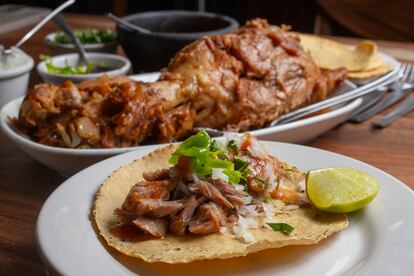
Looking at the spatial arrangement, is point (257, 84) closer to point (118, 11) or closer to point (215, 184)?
point (215, 184)

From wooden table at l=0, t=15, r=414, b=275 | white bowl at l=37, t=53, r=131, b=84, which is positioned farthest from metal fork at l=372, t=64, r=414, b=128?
white bowl at l=37, t=53, r=131, b=84

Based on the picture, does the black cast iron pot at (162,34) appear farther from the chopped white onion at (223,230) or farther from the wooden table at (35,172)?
the chopped white onion at (223,230)

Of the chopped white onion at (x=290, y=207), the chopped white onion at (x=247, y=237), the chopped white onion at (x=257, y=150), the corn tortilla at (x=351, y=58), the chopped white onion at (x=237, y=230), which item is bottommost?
the corn tortilla at (x=351, y=58)

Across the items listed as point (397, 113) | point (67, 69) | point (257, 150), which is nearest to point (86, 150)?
point (257, 150)

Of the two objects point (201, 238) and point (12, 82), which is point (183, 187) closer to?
point (201, 238)

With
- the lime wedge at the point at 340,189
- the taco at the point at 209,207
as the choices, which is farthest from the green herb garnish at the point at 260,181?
the lime wedge at the point at 340,189

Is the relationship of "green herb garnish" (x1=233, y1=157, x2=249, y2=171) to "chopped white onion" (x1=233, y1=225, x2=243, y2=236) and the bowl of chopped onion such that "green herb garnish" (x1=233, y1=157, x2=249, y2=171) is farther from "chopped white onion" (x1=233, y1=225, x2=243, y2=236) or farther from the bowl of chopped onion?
the bowl of chopped onion

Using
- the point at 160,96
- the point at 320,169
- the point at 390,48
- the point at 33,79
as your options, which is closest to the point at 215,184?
the point at 320,169
